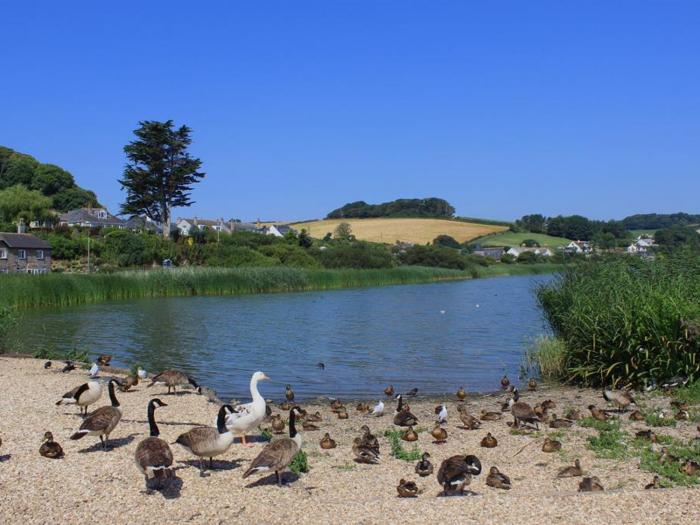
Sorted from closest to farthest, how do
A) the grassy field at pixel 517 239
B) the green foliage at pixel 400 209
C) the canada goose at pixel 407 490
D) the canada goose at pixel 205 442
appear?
the canada goose at pixel 407 490 < the canada goose at pixel 205 442 < the grassy field at pixel 517 239 < the green foliage at pixel 400 209

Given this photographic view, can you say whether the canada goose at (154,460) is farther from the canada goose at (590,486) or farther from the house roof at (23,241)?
the house roof at (23,241)

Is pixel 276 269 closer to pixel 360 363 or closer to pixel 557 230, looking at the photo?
pixel 360 363

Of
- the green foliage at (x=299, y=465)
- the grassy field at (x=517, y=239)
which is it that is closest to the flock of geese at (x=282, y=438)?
the green foliage at (x=299, y=465)

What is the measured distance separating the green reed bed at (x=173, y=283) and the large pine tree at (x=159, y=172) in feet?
75.7

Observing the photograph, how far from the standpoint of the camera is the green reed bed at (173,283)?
42028 mm

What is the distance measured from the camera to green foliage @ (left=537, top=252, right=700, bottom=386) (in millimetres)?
15898

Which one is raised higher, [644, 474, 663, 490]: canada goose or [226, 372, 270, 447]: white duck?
[226, 372, 270, 447]: white duck

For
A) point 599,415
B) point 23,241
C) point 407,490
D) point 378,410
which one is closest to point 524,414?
point 599,415

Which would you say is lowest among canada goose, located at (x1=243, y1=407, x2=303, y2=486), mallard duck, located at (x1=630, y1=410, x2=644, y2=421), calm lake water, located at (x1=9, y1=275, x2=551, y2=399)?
calm lake water, located at (x1=9, y1=275, x2=551, y2=399)

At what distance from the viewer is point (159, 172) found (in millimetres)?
79812

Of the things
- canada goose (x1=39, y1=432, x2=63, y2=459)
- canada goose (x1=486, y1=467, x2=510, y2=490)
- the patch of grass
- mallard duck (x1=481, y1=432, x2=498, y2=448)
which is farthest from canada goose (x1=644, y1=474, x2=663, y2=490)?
canada goose (x1=39, y1=432, x2=63, y2=459)

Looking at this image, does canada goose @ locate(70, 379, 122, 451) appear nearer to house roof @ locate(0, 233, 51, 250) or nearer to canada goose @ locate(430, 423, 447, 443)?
canada goose @ locate(430, 423, 447, 443)

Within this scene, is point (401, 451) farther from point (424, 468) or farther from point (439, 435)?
point (424, 468)

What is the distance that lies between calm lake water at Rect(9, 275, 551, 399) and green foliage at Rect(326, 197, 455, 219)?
375ft
